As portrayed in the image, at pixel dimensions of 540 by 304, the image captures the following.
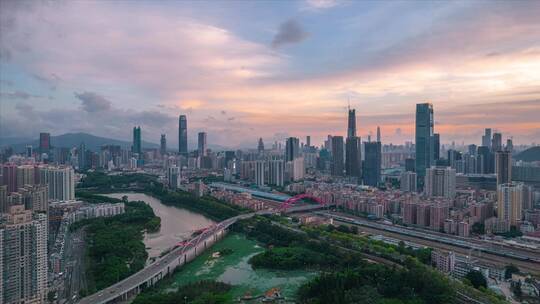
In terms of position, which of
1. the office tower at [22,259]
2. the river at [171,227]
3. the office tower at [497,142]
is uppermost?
the office tower at [497,142]

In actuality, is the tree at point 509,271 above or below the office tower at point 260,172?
below

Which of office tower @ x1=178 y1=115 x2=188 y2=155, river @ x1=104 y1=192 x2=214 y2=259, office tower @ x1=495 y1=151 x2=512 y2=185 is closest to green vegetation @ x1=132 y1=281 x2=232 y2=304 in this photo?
river @ x1=104 y1=192 x2=214 y2=259

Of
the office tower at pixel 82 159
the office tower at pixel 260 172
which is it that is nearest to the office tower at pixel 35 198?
the office tower at pixel 260 172

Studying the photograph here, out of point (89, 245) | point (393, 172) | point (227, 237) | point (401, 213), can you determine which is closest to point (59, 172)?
point (89, 245)

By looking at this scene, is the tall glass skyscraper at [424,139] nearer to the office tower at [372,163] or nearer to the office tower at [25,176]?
the office tower at [372,163]

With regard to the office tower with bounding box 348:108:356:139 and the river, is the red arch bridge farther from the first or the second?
the office tower with bounding box 348:108:356:139

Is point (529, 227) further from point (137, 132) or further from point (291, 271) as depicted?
point (137, 132)

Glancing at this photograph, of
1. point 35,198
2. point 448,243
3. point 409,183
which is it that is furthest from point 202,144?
point 448,243
